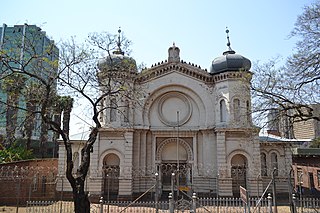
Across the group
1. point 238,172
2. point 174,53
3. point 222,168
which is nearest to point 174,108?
point 174,53

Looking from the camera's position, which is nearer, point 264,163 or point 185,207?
point 185,207

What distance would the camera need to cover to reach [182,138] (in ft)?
90.6

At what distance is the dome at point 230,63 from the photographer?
89.2ft

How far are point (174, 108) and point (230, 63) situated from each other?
6890 millimetres

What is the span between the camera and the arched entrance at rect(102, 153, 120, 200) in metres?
25.5

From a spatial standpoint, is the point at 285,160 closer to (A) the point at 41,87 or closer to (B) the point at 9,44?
(A) the point at 41,87

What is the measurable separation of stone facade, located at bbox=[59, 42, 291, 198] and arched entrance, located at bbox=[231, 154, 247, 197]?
0.29 ft

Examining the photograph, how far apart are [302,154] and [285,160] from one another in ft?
17.2

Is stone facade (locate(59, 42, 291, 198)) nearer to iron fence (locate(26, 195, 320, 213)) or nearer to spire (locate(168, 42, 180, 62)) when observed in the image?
spire (locate(168, 42, 180, 62))

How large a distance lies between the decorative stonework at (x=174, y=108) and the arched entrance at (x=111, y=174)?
5.94 metres

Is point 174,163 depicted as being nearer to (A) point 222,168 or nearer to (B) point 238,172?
(A) point 222,168

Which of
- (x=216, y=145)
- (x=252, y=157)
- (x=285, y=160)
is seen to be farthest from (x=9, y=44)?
(x=285, y=160)

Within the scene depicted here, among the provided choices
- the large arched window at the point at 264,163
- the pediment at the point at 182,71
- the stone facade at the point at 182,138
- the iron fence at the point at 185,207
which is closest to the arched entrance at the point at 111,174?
the stone facade at the point at 182,138

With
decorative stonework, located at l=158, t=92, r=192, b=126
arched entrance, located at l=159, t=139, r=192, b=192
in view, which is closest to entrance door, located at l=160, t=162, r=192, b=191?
arched entrance, located at l=159, t=139, r=192, b=192
